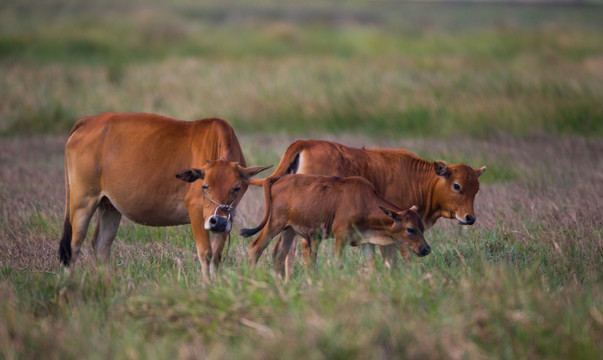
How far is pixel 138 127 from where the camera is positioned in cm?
880

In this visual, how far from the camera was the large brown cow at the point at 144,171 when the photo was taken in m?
8.10

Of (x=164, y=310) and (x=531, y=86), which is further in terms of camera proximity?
(x=531, y=86)

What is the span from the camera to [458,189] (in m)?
9.02

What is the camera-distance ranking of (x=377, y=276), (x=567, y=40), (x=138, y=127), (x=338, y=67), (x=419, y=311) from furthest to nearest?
(x=567, y=40) → (x=338, y=67) → (x=138, y=127) → (x=377, y=276) → (x=419, y=311)

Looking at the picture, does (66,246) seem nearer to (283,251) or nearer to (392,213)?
(283,251)

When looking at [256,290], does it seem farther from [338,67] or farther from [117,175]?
[338,67]

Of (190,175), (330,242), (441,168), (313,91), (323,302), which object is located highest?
(190,175)

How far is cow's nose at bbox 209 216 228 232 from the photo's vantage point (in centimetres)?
743

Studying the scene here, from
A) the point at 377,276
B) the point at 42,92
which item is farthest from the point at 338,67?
the point at 377,276

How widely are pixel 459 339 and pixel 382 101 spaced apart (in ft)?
45.1

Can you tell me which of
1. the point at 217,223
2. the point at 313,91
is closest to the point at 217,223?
the point at 217,223

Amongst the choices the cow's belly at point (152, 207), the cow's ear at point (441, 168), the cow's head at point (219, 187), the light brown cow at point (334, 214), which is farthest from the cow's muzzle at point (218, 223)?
the cow's ear at point (441, 168)

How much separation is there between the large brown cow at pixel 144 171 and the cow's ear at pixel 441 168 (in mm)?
2068

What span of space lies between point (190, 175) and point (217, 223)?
27.1 inches
